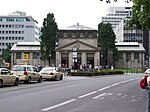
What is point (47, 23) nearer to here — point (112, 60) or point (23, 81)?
point (112, 60)

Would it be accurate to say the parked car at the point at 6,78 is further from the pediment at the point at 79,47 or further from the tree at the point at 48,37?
the pediment at the point at 79,47

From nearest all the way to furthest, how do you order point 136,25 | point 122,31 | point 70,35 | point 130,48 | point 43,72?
point 136,25 < point 43,72 < point 70,35 < point 130,48 < point 122,31

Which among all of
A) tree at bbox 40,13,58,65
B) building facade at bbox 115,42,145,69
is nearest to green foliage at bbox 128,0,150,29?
tree at bbox 40,13,58,65

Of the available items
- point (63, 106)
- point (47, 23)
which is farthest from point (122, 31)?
point (63, 106)

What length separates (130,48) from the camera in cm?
12250

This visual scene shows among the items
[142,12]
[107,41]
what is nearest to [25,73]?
[142,12]

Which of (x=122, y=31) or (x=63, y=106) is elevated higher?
(x=122, y=31)

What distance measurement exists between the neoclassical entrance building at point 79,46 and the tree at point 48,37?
21.9 ft

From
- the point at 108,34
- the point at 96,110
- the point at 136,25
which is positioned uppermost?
the point at 108,34

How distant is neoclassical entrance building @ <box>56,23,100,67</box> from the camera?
4215 inches

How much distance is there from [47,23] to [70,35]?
12.4 meters

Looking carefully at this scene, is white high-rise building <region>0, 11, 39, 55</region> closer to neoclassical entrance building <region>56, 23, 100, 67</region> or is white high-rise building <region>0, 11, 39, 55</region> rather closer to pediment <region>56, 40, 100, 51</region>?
neoclassical entrance building <region>56, 23, 100, 67</region>

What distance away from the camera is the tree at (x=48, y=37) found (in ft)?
323

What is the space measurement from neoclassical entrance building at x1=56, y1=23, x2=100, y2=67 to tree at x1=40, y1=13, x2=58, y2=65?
6667 mm
